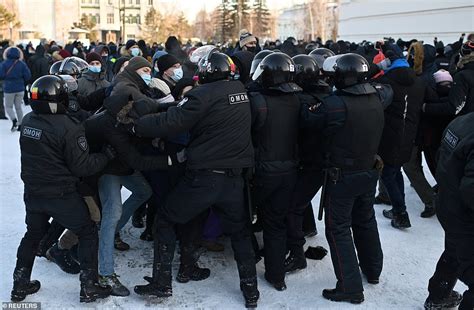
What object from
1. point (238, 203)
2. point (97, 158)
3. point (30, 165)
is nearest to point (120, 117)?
point (97, 158)

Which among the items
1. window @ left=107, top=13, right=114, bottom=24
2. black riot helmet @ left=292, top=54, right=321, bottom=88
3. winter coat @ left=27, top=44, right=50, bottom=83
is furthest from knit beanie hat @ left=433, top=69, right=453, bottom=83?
window @ left=107, top=13, right=114, bottom=24

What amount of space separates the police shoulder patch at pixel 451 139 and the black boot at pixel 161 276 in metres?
2.47

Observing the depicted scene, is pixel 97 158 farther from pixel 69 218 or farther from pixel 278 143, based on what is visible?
pixel 278 143

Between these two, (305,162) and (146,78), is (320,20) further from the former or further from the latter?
(305,162)

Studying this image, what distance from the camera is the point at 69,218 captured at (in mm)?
4156

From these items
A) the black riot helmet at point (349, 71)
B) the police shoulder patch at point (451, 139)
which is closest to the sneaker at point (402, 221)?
the black riot helmet at point (349, 71)

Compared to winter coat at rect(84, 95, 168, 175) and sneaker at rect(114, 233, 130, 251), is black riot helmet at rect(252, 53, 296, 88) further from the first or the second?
sneaker at rect(114, 233, 130, 251)

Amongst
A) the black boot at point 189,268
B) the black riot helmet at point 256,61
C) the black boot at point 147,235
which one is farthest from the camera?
the black boot at point 147,235

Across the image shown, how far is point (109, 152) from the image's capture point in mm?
4336

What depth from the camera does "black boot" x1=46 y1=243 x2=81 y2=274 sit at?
4.96 metres

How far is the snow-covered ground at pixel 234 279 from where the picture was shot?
4461 mm

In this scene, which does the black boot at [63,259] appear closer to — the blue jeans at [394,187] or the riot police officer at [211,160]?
the riot police officer at [211,160]

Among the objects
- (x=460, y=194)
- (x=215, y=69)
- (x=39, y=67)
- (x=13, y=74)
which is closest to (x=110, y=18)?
(x=39, y=67)

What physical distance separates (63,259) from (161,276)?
3.98 feet
